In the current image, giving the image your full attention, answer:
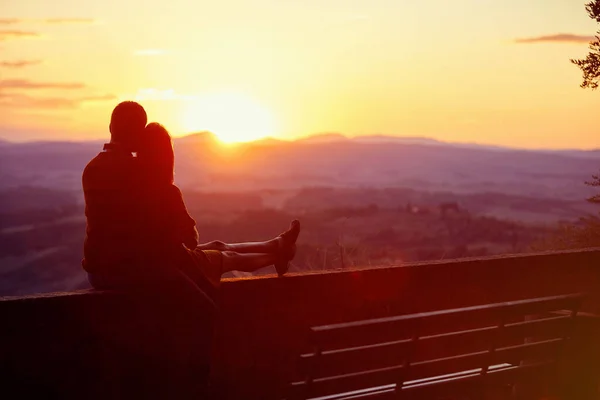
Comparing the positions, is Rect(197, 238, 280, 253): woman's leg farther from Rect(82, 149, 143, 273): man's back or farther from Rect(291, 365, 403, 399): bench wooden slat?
Rect(291, 365, 403, 399): bench wooden slat

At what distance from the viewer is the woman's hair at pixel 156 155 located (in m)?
3.71

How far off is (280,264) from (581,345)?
2456 millimetres

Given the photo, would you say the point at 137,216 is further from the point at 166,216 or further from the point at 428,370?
the point at 428,370

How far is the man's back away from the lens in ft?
11.9

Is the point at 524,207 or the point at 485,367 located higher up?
the point at 485,367

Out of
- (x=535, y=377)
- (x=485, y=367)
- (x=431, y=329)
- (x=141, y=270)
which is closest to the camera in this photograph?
(x=141, y=270)

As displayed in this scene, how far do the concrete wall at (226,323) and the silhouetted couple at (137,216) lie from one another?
151 mm

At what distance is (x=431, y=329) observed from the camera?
4238 millimetres

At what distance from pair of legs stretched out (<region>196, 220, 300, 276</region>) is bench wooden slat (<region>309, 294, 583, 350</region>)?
25.7 inches

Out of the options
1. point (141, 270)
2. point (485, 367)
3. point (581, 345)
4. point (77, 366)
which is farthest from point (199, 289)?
point (581, 345)

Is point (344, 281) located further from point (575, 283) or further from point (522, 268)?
point (575, 283)

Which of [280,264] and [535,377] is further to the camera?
[535,377]

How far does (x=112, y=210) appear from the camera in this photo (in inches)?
143

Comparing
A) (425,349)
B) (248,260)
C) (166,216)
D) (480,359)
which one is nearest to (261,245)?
(248,260)
